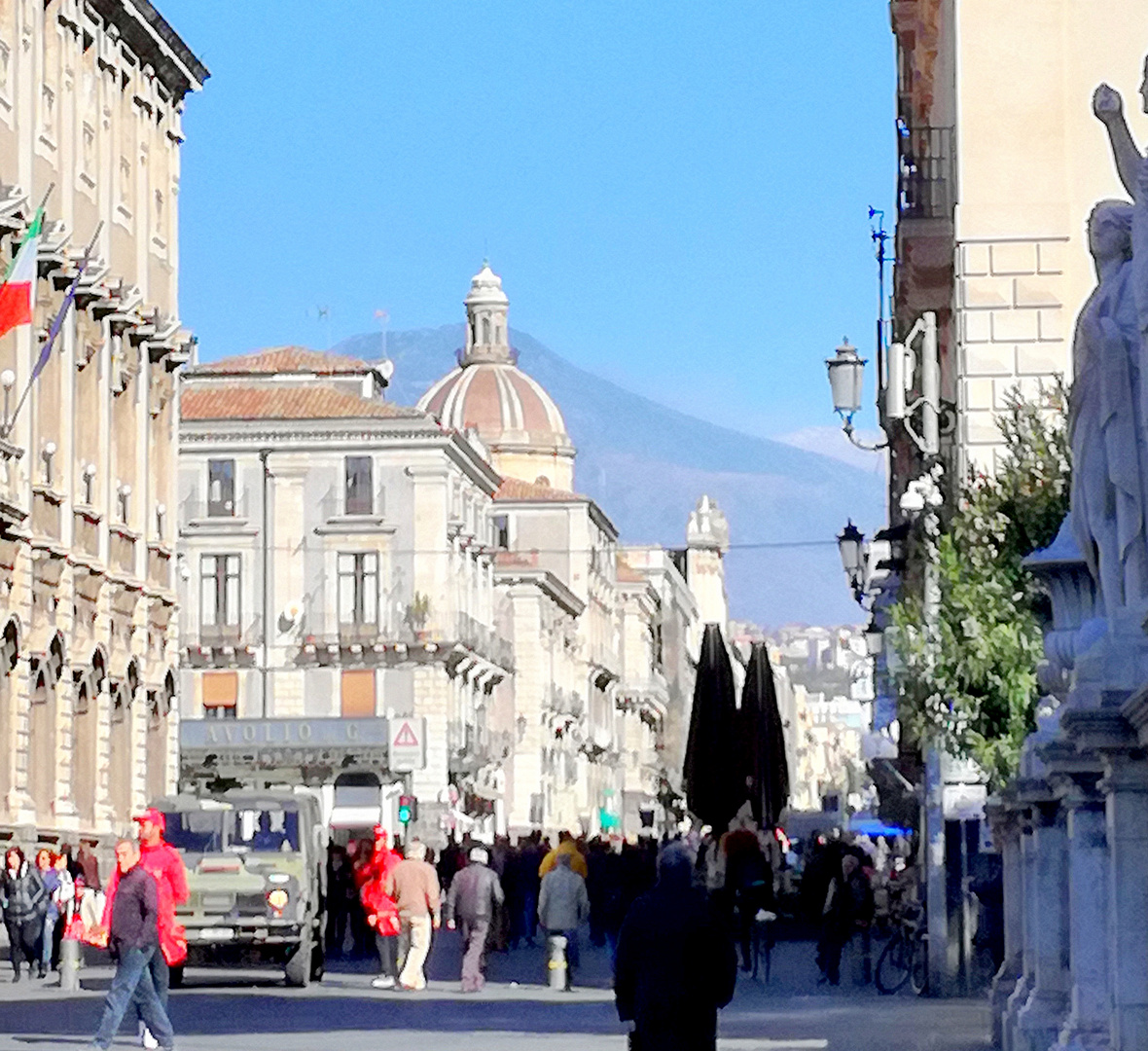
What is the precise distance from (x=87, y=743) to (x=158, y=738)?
16.6 ft

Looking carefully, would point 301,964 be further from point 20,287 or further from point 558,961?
point 20,287

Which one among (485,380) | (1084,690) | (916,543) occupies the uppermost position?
(485,380)

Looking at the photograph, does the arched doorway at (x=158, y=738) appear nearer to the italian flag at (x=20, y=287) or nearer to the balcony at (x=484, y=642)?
the italian flag at (x=20, y=287)

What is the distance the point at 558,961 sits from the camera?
3162 cm

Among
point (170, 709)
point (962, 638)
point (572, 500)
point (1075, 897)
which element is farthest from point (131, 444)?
point (572, 500)

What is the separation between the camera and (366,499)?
87250 millimetres

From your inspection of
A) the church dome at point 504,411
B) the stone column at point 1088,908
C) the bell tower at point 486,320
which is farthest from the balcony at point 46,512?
the bell tower at point 486,320

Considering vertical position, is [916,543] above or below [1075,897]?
above

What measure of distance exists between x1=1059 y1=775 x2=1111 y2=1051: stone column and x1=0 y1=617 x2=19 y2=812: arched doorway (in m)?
28.7

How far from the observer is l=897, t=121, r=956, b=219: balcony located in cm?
3456

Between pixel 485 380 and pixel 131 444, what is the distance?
89.0 m

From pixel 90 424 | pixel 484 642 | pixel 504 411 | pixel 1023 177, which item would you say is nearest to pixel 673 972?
pixel 1023 177

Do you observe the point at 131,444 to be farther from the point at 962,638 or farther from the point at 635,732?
the point at 635,732

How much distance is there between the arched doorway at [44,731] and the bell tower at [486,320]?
9651 cm
